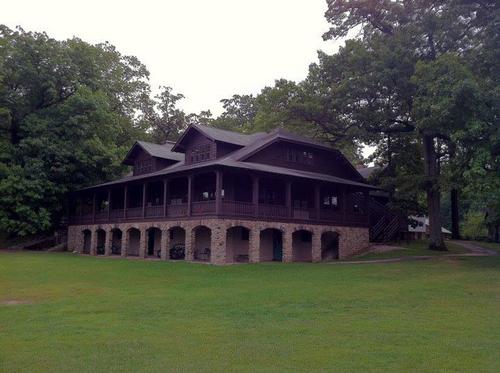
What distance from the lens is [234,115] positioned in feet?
256

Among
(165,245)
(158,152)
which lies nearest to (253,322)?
(165,245)

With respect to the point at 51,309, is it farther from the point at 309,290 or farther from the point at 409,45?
the point at 409,45

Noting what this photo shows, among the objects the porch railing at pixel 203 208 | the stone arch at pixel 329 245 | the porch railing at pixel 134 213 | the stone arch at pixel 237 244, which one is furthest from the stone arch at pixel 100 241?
the stone arch at pixel 329 245

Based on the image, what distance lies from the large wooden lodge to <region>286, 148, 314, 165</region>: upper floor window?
0.07 metres

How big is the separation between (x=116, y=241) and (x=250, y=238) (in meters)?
17.0

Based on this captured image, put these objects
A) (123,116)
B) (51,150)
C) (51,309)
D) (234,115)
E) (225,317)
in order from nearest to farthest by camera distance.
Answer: (225,317) < (51,309) < (51,150) < (123,116) < (234,115)

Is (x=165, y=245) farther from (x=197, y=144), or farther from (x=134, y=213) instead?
(x=197, y=144)

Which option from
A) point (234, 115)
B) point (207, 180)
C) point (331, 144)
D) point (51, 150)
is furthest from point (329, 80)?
point (234, 115)

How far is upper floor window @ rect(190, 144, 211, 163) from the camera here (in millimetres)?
36594

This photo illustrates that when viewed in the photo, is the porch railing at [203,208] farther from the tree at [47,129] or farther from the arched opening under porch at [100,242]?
the tree at [47,129]

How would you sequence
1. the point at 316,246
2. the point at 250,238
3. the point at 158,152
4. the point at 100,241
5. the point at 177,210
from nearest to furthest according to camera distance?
1. the point at 250,238
2. the point at 177,210
3. the point at 316,246
4. the point at 158,152
5. the point at 100,241

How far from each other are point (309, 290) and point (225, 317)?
19.1ft

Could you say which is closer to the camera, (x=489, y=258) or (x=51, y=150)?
(x=489, y=258)

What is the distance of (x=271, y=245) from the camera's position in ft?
122
